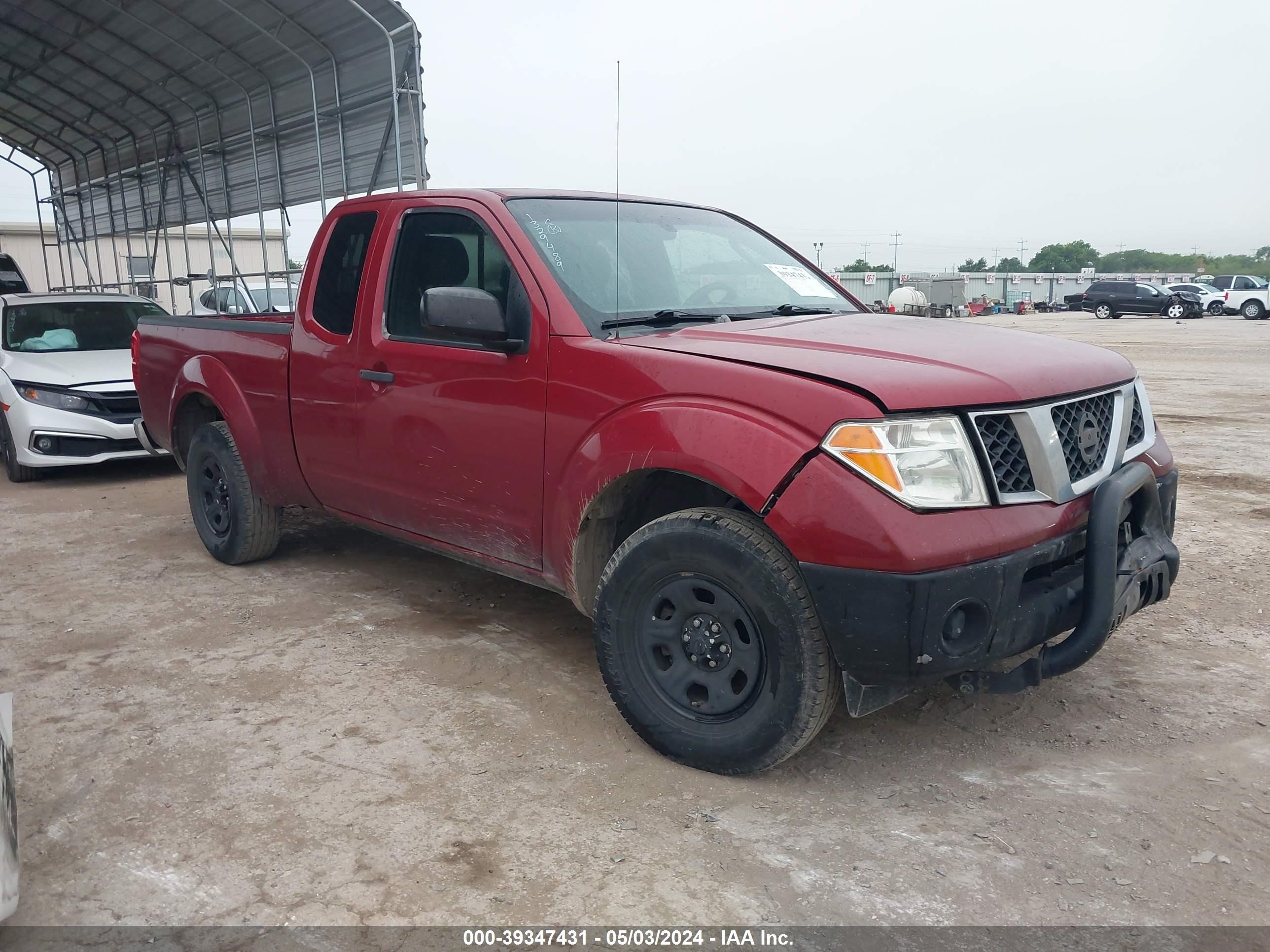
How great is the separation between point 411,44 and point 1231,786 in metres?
10.4

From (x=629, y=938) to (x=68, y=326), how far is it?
8595 millimetres

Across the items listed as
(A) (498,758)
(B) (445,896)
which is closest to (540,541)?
(A) (498,758)

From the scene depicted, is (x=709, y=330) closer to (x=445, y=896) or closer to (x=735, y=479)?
(x=735, y=479)

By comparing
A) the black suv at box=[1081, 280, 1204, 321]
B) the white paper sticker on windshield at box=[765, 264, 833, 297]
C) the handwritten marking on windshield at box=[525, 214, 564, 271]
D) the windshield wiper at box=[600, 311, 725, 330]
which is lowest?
the black suv at box=[1081, 280, 1204, 321]

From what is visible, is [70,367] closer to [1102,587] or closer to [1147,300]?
[1102,587]

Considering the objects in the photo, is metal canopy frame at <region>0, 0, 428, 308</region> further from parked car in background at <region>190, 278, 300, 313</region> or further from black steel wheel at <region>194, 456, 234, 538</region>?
black steel wheel at <region>194, 456, 234, 538</region>

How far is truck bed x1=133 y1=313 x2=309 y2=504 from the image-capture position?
191 inches

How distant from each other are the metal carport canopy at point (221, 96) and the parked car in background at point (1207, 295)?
3809cm

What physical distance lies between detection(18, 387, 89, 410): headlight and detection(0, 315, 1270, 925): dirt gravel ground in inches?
140

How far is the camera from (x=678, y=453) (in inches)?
119

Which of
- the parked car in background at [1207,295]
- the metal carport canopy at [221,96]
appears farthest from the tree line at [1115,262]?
the metal carport canopy at [221,96]

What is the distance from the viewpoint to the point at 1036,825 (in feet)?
9.33

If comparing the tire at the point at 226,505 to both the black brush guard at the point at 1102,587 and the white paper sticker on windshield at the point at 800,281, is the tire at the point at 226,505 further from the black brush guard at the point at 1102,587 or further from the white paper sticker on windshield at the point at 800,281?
the black brush guard at the point at 1102,587

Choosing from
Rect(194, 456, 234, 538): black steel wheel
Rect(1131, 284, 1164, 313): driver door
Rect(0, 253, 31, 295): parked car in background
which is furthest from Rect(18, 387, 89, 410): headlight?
Rect(1131, 284, 1164, 313): driver door
